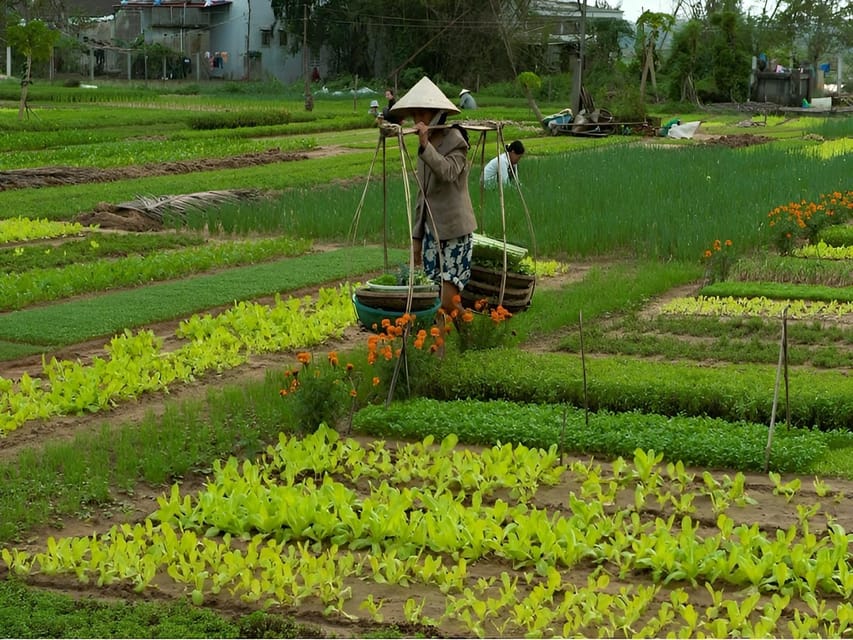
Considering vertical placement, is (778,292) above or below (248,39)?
below

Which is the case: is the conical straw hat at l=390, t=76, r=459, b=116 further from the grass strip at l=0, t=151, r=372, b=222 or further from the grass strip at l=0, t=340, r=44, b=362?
the grass strip at l=0, t=151, r=372, b=222

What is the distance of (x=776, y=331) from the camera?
923cm

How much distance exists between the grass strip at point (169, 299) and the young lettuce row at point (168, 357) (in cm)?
45

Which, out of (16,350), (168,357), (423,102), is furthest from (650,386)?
(16,350)

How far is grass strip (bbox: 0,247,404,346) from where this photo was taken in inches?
368

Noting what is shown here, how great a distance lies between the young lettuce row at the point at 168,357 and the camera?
24.2 feet

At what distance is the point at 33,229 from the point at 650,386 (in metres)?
9.20

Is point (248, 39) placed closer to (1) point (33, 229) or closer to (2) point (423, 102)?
(1) point (33, 229)

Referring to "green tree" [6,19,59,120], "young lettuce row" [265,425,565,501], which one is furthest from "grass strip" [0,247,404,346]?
"green tree" [6,19,59,120]

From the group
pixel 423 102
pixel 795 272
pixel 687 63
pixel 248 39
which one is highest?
pixel 248 39

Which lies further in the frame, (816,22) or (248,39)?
(816,22)

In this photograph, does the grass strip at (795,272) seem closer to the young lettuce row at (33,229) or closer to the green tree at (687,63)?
the young lettuce row at (33,229)

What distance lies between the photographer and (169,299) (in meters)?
10.6

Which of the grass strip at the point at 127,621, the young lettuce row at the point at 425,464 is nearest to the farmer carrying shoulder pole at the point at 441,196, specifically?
the young lettuce row at the point at 425,464
